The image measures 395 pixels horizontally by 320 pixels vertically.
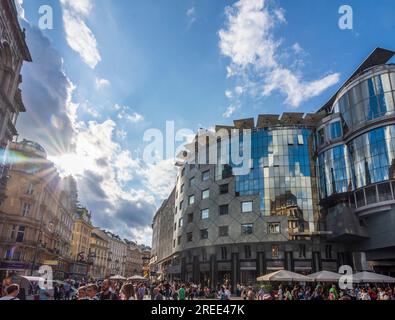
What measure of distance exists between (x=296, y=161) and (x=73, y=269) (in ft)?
191

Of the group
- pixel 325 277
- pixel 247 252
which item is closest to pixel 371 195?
pixel 247 252

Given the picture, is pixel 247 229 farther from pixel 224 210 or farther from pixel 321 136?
pixel 321 136

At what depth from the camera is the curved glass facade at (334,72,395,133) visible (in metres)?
40.3

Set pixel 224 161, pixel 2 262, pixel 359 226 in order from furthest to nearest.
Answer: pixel 224 161
pixel 359 226
pixel 2 262

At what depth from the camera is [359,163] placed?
42.4 metres

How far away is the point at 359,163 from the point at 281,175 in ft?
38.0

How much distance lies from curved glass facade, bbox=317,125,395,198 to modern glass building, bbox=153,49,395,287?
0.44 feet

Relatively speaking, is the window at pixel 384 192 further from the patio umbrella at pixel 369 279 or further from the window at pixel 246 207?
the window at pixel 246 207

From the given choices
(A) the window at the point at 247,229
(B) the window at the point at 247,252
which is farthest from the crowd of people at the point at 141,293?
(A) the window at the point at 247,229

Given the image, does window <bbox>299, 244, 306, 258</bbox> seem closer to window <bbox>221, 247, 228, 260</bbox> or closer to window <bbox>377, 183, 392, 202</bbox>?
window <bbox>221, 247, 228, 260</bbox>

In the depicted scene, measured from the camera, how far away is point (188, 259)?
188 ft

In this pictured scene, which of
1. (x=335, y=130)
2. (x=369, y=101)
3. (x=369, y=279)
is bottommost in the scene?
(x=369, y=279)

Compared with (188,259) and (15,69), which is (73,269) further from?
(15,69)
